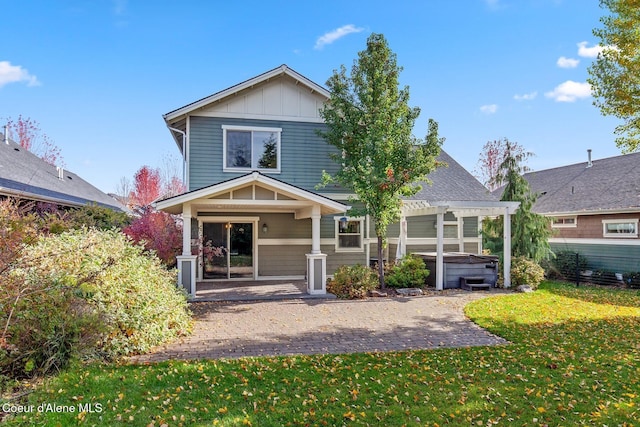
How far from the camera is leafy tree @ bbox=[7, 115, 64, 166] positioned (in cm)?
2703

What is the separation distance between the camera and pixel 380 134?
10703 millimetres

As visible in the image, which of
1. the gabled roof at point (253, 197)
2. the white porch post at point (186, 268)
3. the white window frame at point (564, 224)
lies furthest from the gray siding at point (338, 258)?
the white window frame at point (564, 224)

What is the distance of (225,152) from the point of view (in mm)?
12641

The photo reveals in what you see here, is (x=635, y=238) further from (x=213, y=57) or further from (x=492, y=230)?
(x=213, y=57)

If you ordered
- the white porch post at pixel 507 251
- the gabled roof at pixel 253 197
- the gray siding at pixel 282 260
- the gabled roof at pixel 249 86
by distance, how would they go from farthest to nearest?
the gray siding at pixel 282 260, the white porch post at pixel 507 251, the gabled roof at pixel 249 86, the gabled roof at pixel 253 197

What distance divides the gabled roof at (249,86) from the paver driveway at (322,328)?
6.49 metres

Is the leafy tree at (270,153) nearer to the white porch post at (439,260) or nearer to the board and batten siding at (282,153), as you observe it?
the board and batten siding at (282,153)

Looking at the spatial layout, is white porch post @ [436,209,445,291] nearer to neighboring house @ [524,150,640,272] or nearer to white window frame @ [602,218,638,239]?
neighboring house @ [524,150,640,272]

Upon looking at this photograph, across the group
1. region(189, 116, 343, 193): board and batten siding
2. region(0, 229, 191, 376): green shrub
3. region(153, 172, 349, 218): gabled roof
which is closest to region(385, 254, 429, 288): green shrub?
region(153, 172, 349, 218): gabled roof

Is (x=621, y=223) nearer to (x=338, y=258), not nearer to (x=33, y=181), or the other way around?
(x=338, y=258)

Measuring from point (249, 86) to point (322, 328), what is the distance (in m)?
8.88

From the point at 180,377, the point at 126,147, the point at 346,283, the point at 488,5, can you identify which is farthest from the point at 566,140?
the point at 126,147

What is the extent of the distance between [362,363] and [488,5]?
11101 millimetres

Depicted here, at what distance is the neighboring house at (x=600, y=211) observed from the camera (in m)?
14.5
